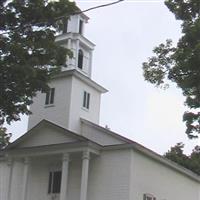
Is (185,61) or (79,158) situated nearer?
(185,61)

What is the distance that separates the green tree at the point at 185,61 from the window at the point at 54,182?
14.3 m

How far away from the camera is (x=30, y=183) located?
35.9 meters

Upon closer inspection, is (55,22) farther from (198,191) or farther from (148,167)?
(198,191)

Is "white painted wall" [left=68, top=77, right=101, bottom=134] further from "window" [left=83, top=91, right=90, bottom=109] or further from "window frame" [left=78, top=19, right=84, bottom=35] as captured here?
"window frame" [left=78, top=19, right=84, bottom=35]

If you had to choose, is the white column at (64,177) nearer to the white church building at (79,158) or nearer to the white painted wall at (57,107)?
the white church building at (79,158)

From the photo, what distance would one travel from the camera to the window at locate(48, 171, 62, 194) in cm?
3453

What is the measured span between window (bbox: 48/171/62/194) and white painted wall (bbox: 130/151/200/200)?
5.12m

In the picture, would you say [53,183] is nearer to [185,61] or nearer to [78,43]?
[78,43]

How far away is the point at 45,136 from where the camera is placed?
35156 millimetres

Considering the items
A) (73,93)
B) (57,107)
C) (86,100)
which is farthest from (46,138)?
(86,100)

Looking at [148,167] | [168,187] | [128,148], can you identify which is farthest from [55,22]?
[168,187]

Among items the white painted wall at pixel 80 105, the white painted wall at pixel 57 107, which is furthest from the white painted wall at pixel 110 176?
the white painted wall at pixel 57 107

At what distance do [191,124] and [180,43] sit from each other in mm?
3297

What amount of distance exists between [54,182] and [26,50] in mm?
17054
